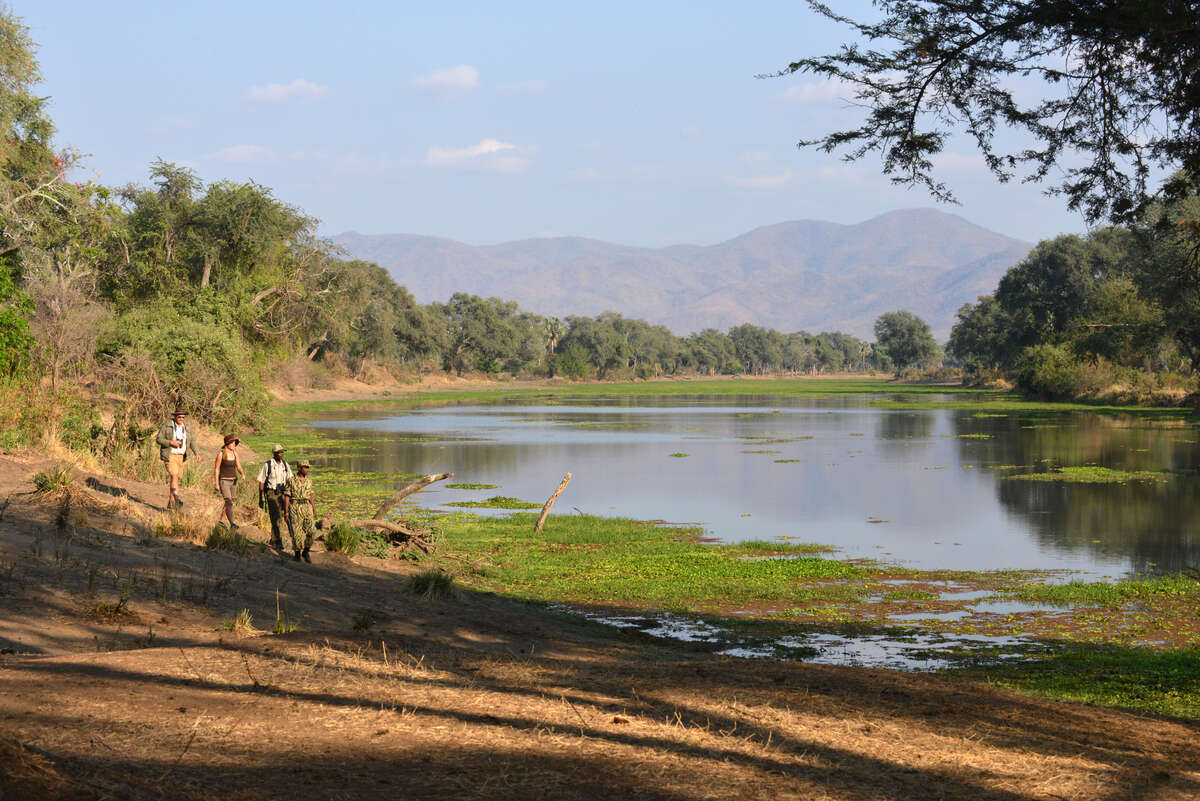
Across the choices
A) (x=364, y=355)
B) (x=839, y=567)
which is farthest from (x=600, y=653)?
(x=364, y=355)

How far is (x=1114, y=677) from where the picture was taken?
39.2 feet

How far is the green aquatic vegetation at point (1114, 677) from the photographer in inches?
422

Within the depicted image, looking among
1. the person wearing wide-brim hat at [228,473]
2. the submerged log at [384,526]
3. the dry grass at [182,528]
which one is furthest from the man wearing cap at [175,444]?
the submerged log at [384,526]

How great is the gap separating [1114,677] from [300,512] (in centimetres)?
1195

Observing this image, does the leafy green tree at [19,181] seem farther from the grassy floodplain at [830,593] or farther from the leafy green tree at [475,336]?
the leafy green tree at [475,336]

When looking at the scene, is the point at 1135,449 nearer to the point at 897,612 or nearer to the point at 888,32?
the point at 897,612

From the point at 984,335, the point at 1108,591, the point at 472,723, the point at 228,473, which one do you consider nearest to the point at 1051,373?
the point at 984,335

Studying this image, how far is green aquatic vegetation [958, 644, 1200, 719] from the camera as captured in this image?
10711mm

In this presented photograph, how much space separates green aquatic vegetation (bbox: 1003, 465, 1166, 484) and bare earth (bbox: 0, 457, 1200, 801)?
1084 inches

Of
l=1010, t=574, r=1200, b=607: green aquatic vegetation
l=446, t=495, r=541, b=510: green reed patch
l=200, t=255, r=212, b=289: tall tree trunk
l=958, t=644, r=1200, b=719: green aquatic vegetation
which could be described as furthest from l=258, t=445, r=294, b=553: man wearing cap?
l=200, t=255, r=212, b=289: tall tree trunk

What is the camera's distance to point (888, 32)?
10.7m

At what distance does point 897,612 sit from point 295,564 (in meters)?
9.57

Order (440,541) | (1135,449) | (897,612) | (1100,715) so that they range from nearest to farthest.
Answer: (1100,715), (897,612), (440,541), (1135,449)

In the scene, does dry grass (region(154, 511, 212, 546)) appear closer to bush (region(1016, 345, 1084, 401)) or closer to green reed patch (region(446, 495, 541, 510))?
green reed patch (region(446, 495, 541, 510))
